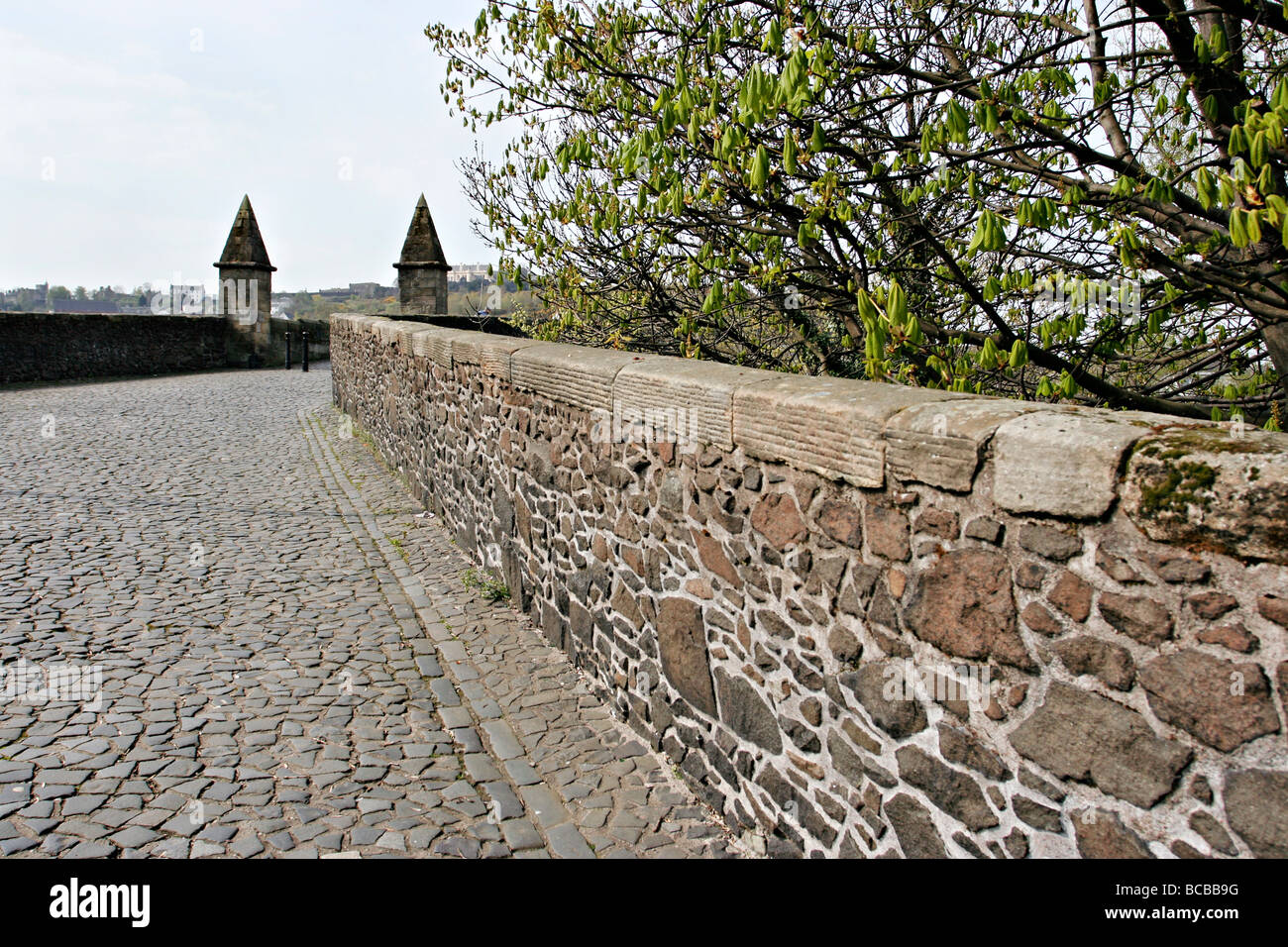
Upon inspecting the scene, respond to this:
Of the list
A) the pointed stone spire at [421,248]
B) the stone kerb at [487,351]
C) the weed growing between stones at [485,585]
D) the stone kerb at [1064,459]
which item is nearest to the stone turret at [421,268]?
the pointed stone spire at [421,248]

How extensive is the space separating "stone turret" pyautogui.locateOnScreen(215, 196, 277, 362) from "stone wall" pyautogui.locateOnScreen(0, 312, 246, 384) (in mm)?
507

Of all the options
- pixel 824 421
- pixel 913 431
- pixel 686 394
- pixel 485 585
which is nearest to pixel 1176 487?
pixel 913 431

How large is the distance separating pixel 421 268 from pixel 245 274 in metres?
5.82

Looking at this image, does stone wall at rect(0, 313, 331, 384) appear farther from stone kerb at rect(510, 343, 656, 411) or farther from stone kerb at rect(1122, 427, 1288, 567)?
stone kerb at rect(1122, 427, 1288, 567)

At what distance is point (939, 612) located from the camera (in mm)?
2490

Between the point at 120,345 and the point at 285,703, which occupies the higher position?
the point at 120,345

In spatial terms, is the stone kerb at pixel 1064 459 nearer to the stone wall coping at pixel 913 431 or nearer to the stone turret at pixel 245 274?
the stone wall coping at pixel 913 431

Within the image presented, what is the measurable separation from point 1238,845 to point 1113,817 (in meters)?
0.26

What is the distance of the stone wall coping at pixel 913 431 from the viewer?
2.05 meters

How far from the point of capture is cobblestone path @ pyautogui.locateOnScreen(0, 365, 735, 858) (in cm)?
354

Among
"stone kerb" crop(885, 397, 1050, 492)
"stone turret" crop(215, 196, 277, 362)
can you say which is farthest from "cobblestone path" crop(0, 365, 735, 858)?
"stone turret" crop(215, 196, 277, 362)

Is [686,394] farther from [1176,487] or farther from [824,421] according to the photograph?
[1176,487]

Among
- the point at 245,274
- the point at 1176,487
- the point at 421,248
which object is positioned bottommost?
the point at 1176,487
